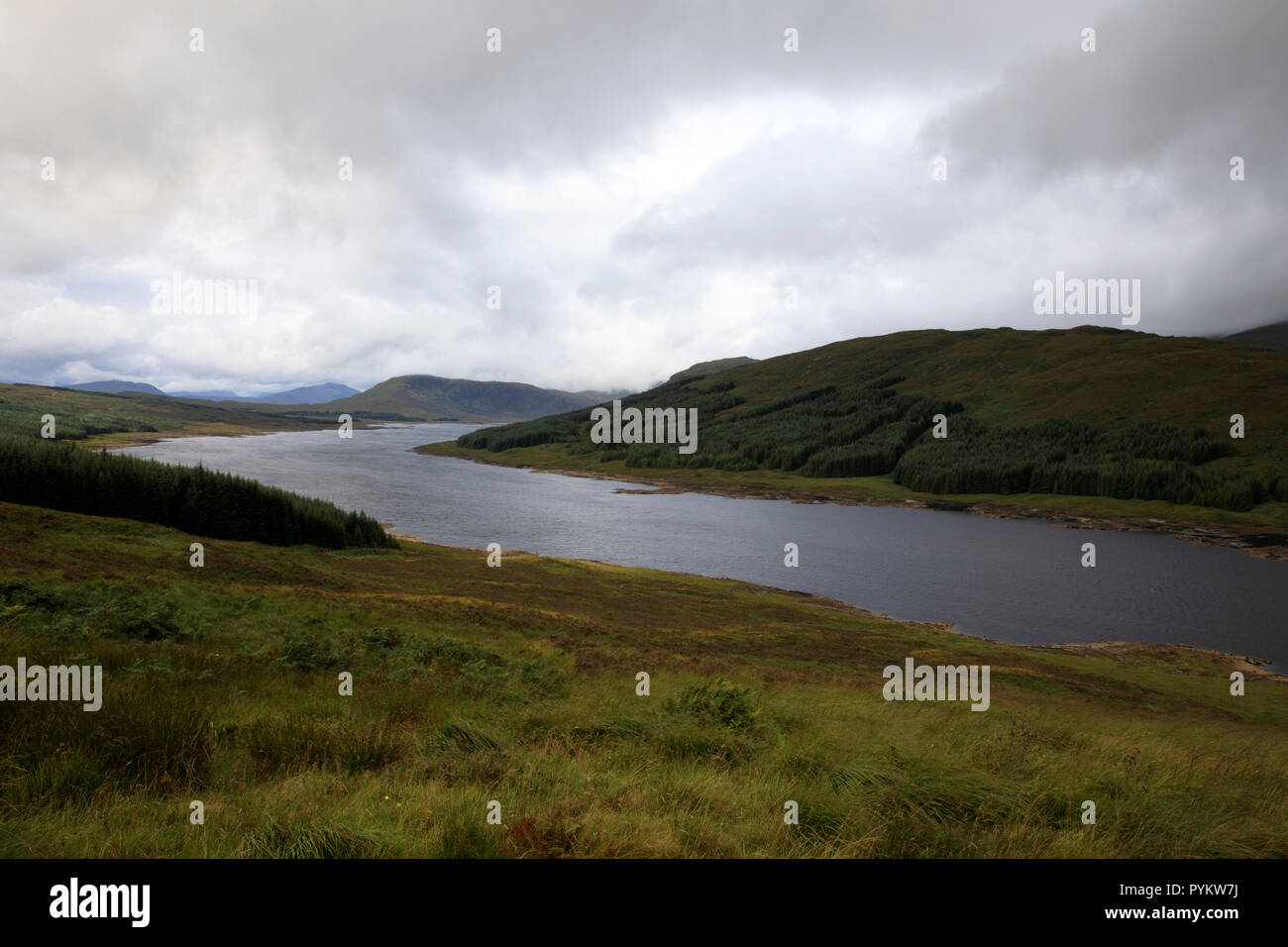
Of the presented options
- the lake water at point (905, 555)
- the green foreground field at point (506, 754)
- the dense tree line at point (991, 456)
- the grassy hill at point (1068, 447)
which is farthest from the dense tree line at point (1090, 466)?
the green foreground field at point (506, 754)

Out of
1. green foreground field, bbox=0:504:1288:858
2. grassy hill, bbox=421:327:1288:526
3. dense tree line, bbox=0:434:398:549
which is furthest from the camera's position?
grassy hill, bbox=421:327:1288:526

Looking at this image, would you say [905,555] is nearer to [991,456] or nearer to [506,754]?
[506,754]

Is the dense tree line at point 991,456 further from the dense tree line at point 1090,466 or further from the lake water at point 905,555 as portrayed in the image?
the lake water at point 905,555

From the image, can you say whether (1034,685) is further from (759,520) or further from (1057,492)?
(1057,492)

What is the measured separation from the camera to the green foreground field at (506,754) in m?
5.47

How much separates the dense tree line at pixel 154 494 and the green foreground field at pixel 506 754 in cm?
2151

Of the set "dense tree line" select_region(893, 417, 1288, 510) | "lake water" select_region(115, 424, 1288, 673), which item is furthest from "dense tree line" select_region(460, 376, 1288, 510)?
"lake water" select_region(115, 424, 1288, 673)

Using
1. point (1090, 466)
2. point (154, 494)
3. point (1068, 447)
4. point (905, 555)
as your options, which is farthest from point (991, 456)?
point (154, 494)

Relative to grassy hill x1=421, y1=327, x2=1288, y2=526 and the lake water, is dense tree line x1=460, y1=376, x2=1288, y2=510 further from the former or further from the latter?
the lake water

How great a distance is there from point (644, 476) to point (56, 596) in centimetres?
15151

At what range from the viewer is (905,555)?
240 ft

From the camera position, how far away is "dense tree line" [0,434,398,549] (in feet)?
126

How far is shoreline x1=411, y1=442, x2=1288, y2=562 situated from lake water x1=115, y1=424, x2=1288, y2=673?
4253mm

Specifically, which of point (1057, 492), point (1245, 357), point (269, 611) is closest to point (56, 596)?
point (269, 611)
